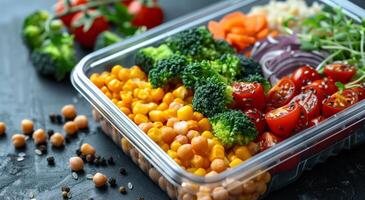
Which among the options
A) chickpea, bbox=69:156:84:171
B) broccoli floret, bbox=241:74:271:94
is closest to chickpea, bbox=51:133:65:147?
chickpea, bbox=69:156:84:171

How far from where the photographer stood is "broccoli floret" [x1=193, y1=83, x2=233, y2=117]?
2703 mm

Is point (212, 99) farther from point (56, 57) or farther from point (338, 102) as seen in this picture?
point (56, 57)

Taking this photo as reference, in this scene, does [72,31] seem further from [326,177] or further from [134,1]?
[326,177]

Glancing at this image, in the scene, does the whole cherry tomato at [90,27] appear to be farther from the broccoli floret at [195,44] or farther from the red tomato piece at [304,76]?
the red tomato piece at [304,76]

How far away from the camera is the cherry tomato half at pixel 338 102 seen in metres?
2.70

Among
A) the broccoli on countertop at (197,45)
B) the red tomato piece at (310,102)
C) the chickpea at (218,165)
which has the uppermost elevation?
the broccoli on countertop at (197,45)

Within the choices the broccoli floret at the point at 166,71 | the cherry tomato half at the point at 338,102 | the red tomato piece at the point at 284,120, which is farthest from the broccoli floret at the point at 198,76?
the cherry tomato half at the point at 338,102

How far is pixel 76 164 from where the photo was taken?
9.36 ft

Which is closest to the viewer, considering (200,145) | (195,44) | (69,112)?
(200,145)

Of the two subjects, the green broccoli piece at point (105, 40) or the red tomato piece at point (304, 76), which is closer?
the red tomato piece at point (304, 76)

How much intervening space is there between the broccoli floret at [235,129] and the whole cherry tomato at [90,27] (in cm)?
112

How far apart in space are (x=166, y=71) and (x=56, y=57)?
2.27 ft

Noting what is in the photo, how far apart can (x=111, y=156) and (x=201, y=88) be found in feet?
1.53

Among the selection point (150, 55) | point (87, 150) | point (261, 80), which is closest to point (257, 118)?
point (261, 80)
